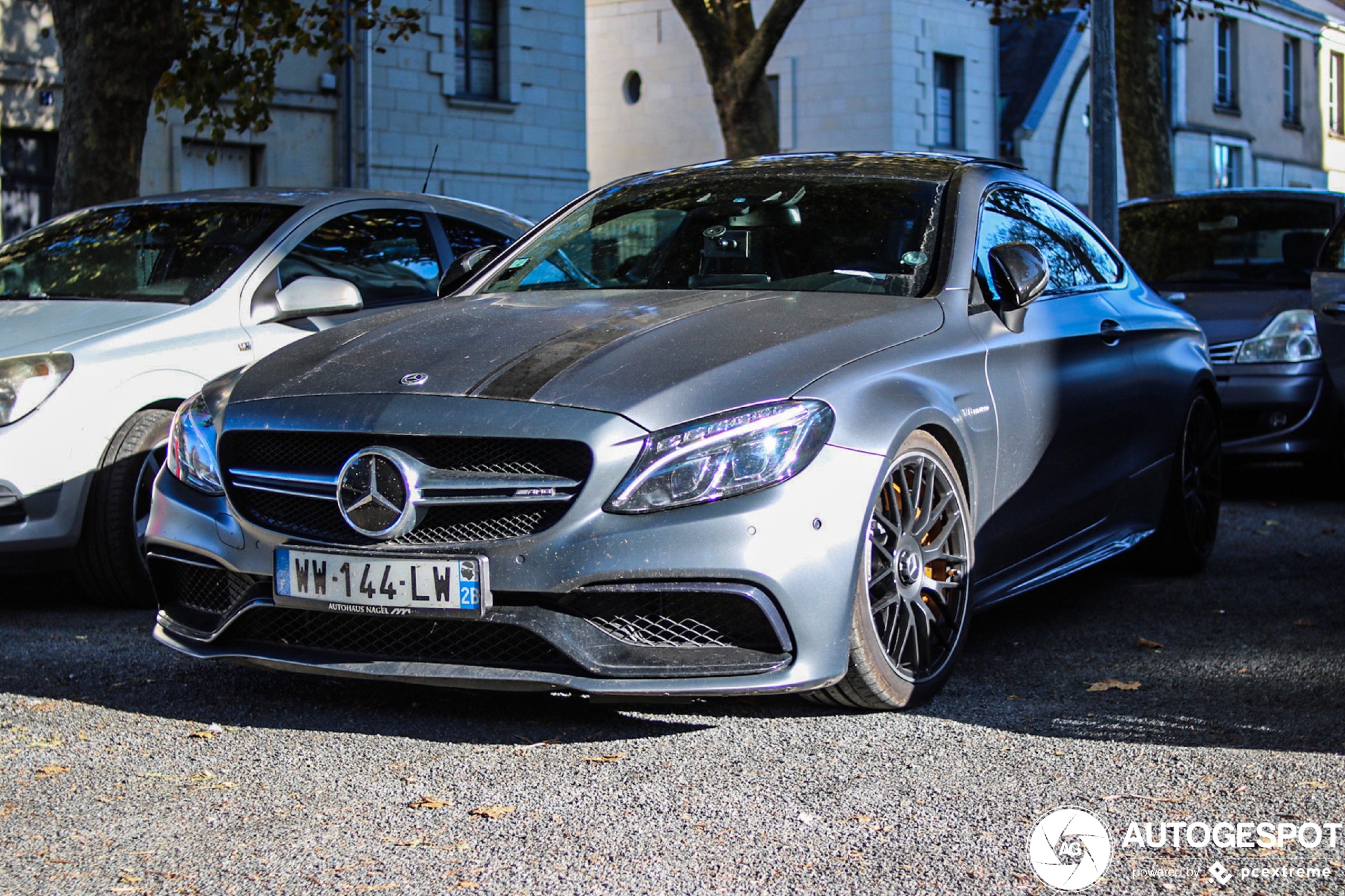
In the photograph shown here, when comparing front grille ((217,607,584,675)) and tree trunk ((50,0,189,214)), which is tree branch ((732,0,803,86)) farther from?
front grille ((217,607,584,675))

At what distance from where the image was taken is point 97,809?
12.1 ft

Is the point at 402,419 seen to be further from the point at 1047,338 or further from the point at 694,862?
the point at 1047,338

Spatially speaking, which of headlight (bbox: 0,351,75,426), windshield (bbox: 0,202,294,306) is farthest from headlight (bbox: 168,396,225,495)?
windshield (bbox: 0,202,294,306)

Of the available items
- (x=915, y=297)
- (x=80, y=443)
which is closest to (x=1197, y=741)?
(x=915, y=297)

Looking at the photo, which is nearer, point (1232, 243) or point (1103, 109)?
point (1232, 243)

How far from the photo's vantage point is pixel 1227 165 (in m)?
42.0

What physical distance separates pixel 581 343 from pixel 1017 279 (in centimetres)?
146

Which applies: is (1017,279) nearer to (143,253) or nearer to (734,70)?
(143,253)

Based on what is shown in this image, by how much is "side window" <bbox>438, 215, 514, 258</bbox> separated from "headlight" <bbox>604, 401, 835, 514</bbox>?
396 centimetres

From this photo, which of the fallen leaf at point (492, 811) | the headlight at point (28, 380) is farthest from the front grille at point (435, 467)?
the headlight at point (28, 380)

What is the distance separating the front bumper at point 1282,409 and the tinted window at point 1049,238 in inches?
118

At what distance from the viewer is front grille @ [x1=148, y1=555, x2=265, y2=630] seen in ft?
14.3

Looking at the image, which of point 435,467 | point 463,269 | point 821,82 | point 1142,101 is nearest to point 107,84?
point 463,269

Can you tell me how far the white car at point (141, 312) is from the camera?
→ 5.96 meters
